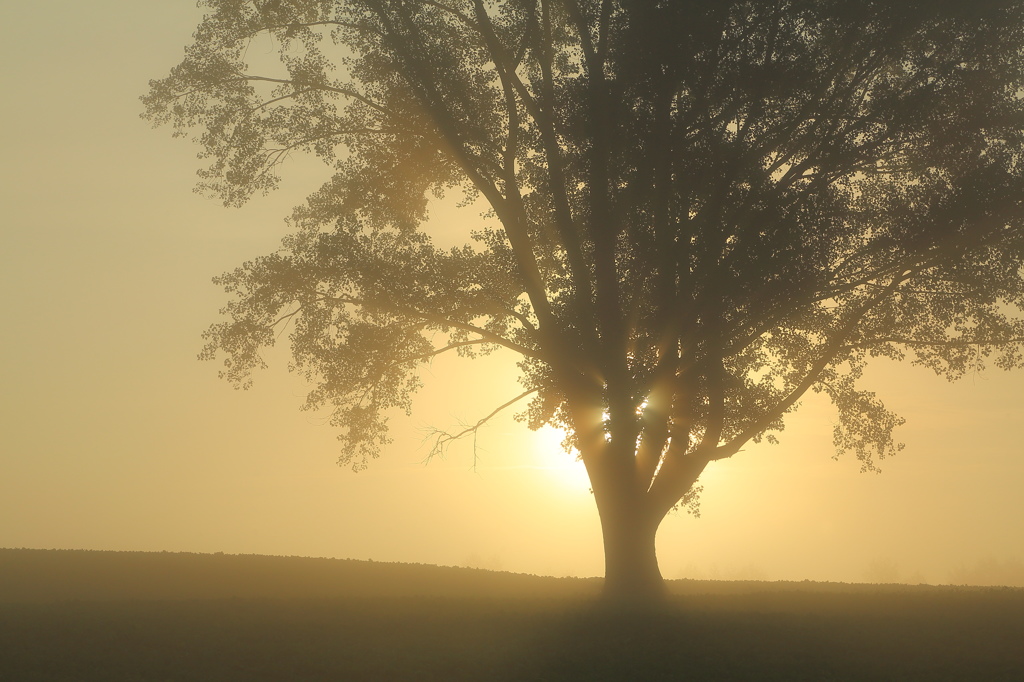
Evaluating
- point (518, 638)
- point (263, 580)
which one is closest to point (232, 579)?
point (263, 580)

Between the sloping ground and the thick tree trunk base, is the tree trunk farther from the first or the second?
the sloping ground

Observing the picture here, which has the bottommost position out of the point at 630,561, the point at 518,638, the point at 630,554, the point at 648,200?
the point at 518,638

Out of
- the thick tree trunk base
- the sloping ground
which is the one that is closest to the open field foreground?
the thick tree trunk base

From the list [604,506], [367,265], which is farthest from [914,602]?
[367,265]

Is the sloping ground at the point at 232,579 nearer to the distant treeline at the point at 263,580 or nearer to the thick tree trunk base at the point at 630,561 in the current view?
the distant treeline at the point at 263,580

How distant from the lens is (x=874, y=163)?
859 inches

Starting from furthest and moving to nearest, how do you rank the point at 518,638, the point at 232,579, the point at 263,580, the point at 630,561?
the point at 232,579
the point at 263,580
the point at 630,561
the point at 518,638

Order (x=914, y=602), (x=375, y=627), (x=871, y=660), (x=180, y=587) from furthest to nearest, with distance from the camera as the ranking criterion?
(x=180, y=587), (x=914, y=602), (x=375, y=627), (x=871, y=660)

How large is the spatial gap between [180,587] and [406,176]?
46.6 ft

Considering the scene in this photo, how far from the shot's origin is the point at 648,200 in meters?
21.0

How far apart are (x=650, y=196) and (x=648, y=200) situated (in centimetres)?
12

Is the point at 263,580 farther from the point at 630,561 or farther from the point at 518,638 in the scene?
the point at 518,638

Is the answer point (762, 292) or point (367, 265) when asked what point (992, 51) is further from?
point (367, 265)

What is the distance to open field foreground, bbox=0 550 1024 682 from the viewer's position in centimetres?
1435
